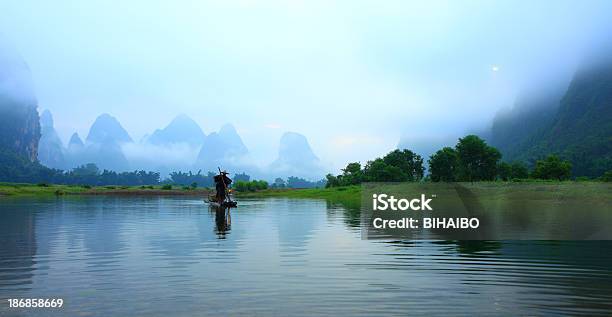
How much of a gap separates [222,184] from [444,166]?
76.0 m

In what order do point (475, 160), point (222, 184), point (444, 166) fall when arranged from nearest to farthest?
1. point (222, 184)
2. point (475, 160)
3. point (444, 166)

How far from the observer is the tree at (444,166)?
145 metres

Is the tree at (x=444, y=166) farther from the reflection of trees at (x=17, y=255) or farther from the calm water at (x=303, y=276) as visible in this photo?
the reflection of trees at (x=17, y=255)

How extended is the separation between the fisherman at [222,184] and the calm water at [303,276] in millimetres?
52890

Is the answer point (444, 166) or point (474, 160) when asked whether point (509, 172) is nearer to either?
point (474, 160)

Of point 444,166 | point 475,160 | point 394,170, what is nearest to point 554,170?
point 475,160

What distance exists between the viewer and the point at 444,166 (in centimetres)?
14725

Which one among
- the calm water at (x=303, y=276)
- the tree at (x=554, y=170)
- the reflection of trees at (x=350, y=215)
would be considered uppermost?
the tree at (x=554, y=170)

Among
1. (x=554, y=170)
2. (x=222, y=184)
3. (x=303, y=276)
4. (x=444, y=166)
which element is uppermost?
(x=444, y=166)

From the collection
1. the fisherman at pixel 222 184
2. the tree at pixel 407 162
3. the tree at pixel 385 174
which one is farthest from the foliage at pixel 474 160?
the fisherman at pixel 222 184

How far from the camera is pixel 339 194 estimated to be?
513ft

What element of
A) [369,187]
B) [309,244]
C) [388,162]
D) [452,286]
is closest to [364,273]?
[452,286]

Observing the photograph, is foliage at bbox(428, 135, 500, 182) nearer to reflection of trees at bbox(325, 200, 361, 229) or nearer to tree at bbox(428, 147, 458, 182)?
tree at bbox(428, 147, 458, 182)

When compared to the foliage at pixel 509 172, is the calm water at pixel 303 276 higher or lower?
lower
